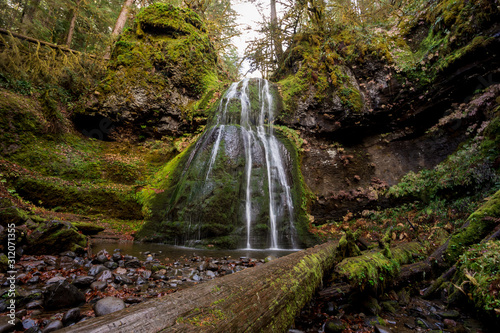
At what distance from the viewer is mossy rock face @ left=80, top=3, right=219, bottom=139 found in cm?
941

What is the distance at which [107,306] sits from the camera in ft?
6.18

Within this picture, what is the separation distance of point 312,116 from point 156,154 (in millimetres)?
7577

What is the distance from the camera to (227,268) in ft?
12.3

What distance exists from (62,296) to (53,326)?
519 mm

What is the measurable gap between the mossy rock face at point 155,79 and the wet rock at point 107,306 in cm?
912

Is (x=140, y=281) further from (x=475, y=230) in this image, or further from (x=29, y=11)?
(x=29, y=11)

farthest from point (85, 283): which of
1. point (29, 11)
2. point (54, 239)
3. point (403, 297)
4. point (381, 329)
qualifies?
point (29, 11)

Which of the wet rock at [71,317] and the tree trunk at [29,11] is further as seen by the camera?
the tree trunk at [29,11]

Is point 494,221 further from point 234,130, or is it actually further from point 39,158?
point 39,158

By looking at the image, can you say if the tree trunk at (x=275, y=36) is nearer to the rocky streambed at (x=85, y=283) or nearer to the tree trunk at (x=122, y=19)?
the tree trunk at (x=122, y=19)

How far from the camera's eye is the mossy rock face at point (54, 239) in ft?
11.0

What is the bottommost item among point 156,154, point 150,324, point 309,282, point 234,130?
point 309,282

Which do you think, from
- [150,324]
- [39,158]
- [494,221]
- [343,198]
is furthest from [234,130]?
[150,324]

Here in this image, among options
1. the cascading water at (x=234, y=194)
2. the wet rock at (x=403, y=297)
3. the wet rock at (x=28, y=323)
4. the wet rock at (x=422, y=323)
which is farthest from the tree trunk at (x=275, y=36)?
the wet rock at (x=28, y=323)
